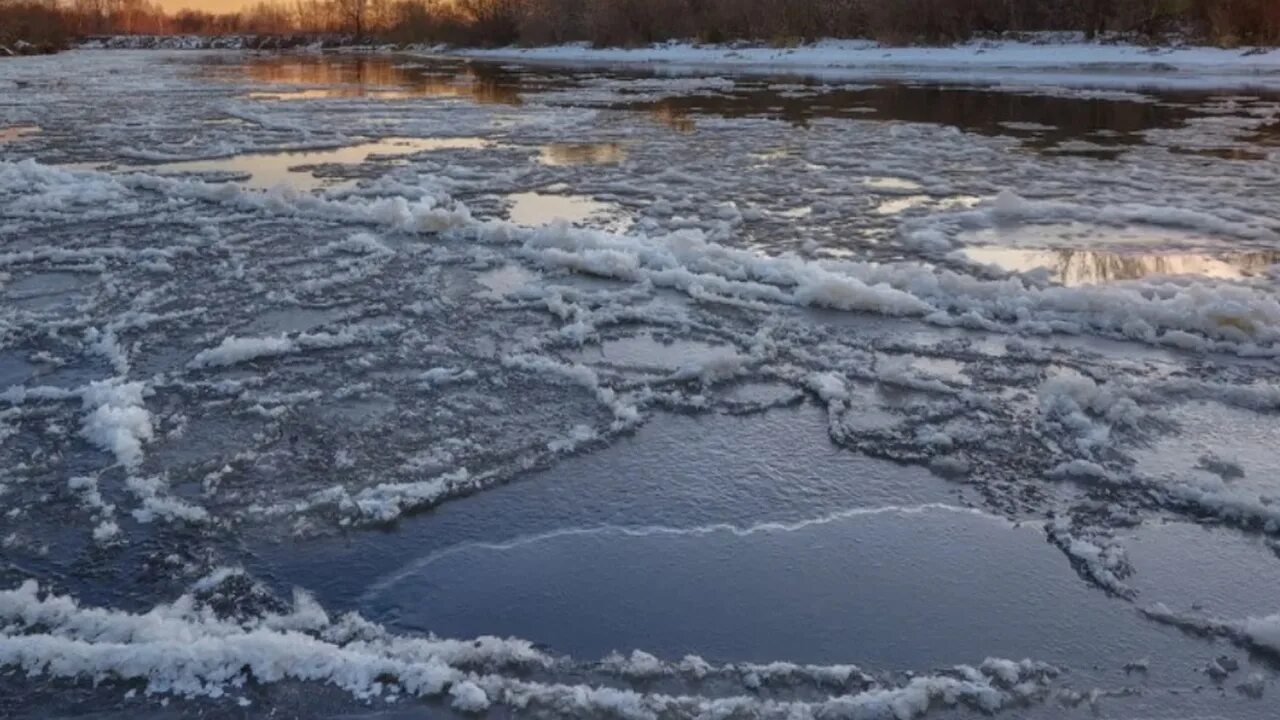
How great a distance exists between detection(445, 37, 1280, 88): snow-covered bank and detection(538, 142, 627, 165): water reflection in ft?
50.9

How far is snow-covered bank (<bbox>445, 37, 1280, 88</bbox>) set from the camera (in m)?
26.0

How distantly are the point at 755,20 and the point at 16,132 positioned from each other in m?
36.7

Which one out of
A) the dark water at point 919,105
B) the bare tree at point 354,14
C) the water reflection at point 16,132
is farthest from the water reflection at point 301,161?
the bare tree at point 354,14

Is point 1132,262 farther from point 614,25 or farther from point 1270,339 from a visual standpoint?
point 614,25

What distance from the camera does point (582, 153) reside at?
1306 cm

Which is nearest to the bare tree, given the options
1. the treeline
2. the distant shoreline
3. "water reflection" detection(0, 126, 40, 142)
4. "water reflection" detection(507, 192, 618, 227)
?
the treeline

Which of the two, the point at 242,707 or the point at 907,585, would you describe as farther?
the point at 907,585

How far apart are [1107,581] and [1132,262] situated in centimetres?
454

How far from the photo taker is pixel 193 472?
3918 mm

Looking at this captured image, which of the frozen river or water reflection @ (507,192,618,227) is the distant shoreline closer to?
water reflection @ (507,192,618,227)

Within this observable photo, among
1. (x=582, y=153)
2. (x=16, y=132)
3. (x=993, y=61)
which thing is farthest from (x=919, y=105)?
(x=16, y=132)

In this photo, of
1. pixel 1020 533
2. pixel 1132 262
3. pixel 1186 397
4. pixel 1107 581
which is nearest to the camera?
pixel 1107 581

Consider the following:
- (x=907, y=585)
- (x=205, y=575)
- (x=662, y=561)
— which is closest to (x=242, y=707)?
(x=205, y=575)

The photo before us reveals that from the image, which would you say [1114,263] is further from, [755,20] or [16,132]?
[755,20]
